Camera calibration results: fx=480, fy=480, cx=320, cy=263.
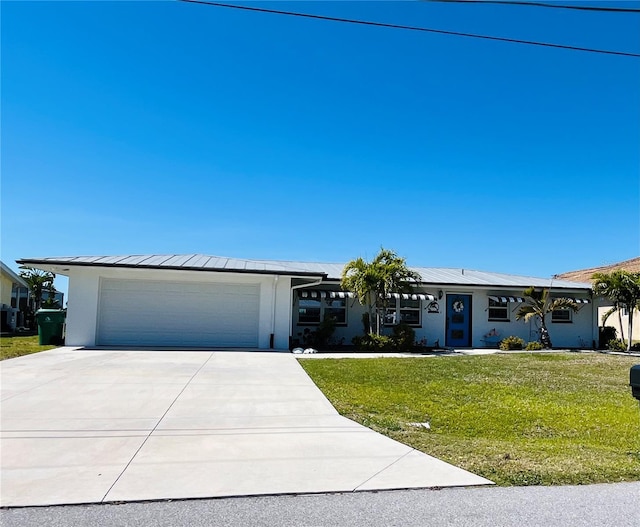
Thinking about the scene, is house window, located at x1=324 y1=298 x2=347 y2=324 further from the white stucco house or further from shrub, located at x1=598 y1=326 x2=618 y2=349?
shrub, located at x1=598 y1=326 x2=618 y2=349

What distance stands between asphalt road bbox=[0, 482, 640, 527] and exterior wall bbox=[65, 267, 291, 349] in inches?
511

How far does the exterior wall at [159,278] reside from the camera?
52.4 ft

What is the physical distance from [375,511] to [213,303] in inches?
553

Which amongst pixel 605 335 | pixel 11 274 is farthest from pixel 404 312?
pixel 11 274

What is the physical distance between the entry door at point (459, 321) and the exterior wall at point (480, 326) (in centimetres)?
20

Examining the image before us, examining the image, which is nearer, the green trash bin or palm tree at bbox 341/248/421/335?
the green trash bin

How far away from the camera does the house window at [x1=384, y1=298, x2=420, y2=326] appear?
64.2ft

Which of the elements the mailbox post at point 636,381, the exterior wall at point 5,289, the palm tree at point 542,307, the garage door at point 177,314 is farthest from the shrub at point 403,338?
the exterior wall at point 5,289

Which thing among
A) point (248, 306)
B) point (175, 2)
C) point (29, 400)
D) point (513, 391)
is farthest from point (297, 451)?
point (248, 306)

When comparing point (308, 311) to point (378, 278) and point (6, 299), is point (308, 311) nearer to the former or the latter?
point (378, 278)

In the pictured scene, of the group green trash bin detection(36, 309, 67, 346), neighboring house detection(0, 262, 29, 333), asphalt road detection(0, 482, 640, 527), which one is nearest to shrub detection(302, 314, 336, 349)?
green trash bin detection(36, 309, 67, 346)

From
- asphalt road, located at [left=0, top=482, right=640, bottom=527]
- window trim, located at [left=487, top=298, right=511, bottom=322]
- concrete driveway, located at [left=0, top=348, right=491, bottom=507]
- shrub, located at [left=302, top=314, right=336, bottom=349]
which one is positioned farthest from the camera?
window trim, located at [left=487, top=298, right=511, bottom=322]

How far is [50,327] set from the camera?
54.6 feet

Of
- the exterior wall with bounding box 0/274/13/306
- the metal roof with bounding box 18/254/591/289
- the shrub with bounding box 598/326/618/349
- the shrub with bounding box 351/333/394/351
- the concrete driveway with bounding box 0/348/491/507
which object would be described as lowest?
the concrete driveway with bounding box 0/348/491/507
